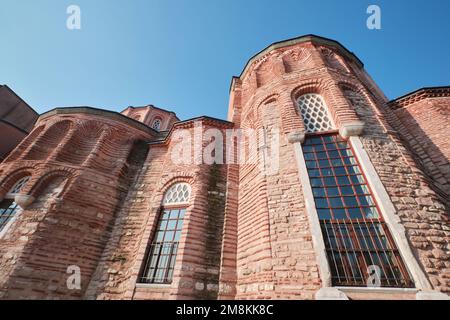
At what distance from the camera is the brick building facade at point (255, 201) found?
364cm

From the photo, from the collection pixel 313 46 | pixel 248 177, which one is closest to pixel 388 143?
pixel 248 177

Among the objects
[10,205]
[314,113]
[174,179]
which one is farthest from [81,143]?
[314,113]

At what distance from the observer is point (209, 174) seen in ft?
22.5

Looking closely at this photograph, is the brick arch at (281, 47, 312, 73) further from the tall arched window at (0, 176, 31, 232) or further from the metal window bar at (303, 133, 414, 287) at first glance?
the tall arched window at (0, 176, 31, 232)

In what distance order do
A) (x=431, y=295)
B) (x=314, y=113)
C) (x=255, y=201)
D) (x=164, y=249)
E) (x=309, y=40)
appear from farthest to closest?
(x=309, y=40) < (x=314, y=113) < (x=164, y=249) < (x=255, y=201) < (x=431, y=295)

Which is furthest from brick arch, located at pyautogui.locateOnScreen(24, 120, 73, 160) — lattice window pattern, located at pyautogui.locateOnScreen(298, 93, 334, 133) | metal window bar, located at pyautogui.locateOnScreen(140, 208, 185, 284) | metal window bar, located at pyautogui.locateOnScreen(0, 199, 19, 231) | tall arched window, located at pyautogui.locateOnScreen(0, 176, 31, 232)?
lattice window pattern, located at pyautogui.locateOnScreen(298, 93, 334, 133)

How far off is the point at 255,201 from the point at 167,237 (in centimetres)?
288

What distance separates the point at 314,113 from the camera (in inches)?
256

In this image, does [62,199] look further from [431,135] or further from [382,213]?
[431,135]

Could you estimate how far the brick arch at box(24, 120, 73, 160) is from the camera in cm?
788

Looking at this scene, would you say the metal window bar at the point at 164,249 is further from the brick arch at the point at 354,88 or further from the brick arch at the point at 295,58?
the brick arch at the point at 295,58

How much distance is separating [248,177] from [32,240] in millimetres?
6314

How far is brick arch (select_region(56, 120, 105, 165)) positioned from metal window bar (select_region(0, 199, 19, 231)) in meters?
1.96

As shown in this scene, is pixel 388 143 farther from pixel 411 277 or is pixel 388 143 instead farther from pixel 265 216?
pixel 265 216
